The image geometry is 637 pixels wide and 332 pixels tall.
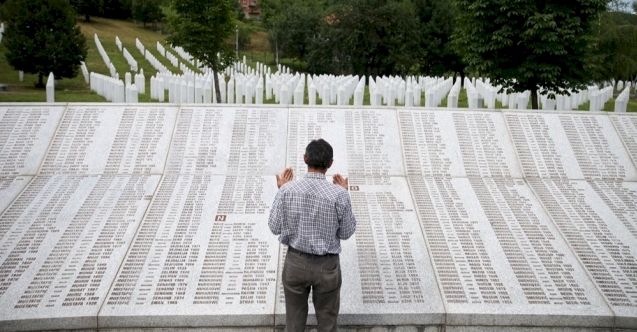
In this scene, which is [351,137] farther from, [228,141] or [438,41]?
[438,41]

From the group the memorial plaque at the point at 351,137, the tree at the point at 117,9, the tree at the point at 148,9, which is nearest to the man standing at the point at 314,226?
the memorial plaque at the point at 351,137

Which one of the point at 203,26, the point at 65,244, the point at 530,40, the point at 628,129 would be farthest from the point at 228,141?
the point at 203,26

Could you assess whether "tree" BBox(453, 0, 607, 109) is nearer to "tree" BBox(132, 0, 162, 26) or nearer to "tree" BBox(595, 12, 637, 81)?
"tree" BBox(595, 12, 637, 81)

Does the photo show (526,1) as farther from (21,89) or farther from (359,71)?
(359,71)

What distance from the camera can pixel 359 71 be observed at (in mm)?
40594

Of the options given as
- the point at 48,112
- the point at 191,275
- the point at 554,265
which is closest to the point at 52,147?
the point at 48,112

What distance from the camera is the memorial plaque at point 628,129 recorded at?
822 cm

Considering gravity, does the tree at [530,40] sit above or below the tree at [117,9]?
above

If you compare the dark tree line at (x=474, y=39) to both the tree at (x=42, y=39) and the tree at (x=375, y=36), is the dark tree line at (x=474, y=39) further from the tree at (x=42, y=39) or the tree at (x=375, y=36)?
the tree at (x=42, y=39)

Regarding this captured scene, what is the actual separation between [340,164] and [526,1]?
8.99 m

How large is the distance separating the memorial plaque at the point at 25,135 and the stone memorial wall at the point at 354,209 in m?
0.03

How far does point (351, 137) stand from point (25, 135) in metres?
4.45

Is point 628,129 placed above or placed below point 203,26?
below

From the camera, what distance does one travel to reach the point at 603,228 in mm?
6750
